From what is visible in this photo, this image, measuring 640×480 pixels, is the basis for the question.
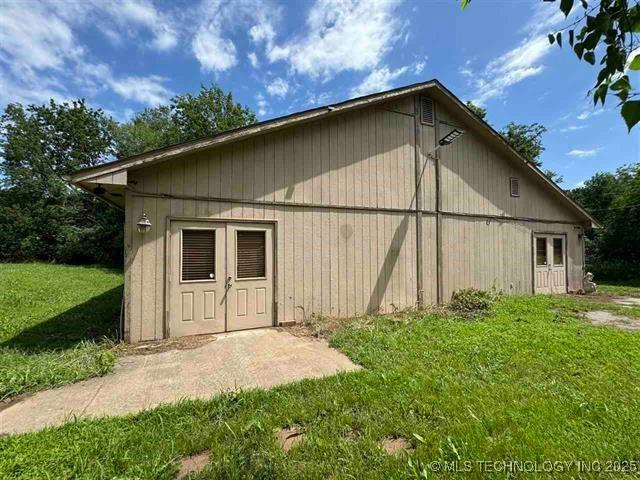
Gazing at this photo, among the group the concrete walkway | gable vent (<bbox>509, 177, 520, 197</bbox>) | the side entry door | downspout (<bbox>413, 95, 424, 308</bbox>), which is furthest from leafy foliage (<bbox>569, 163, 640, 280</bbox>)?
the concrete walkway

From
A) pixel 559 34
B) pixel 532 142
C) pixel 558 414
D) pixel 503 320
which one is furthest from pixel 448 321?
pixel 532 142

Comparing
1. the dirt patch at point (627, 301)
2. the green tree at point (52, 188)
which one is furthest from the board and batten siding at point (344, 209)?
the green tree at point (52, 188)

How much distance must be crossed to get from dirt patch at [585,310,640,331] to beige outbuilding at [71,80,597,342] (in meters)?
2.28

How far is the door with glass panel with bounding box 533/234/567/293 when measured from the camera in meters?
9.95

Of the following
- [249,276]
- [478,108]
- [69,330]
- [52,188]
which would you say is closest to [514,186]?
[249,276]

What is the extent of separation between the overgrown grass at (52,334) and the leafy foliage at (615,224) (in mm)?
22141

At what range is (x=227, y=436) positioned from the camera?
97.1 inches

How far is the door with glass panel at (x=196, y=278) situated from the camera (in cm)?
537

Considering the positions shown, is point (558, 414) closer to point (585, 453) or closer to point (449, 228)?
point (585, 453)

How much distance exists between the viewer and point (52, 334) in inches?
218

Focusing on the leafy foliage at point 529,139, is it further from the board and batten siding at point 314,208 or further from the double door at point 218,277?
the double door at point 218,277

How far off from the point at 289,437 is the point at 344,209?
505 cm

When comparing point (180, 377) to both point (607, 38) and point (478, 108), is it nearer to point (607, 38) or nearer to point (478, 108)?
point (607, 38)

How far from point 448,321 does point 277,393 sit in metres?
4.35
